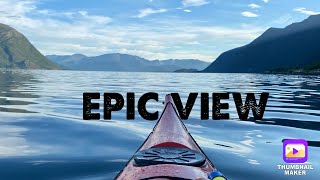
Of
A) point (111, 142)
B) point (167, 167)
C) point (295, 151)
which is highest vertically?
point (167, 167)

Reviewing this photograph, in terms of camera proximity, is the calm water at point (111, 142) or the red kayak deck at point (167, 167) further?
the calm water at point (111, 142)

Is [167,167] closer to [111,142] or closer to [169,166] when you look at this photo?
[169,166]

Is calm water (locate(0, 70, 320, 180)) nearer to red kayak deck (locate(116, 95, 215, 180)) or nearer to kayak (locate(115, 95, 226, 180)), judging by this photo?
red kayak deck (locate(116, 95, 215, 180))

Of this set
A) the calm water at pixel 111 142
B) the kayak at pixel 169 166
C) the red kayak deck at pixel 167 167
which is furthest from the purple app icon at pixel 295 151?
Result: the kayak at pixel 169 166

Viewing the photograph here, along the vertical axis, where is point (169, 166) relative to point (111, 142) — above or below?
above

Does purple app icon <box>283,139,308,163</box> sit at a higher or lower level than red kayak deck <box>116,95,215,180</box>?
lower

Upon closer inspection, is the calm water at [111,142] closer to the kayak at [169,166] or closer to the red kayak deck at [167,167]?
the red kayak deck at [167,167]

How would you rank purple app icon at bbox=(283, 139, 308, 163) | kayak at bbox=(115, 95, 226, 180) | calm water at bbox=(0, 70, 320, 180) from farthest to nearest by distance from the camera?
1. calm water at bbox=(0, 70, 320, 180)
2. purple app icon at bbox=(283, 139, 308, 163)
3. kayak at bbox=(115, 95, 226, 180)

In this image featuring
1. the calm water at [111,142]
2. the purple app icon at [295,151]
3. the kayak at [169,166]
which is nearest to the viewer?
the kayak at [169,166]

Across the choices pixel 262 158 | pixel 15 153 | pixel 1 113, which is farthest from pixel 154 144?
pixel 1 113

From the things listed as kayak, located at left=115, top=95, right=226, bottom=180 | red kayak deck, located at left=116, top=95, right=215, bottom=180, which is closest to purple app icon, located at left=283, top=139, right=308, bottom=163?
red kayak deck, located at left=116, top=95, right=215, bottom=180

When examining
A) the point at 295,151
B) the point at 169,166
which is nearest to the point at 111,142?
the point at 295,151

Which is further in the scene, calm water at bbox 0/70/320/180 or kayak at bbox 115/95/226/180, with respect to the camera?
calm water at bbox 0/70/320/180
